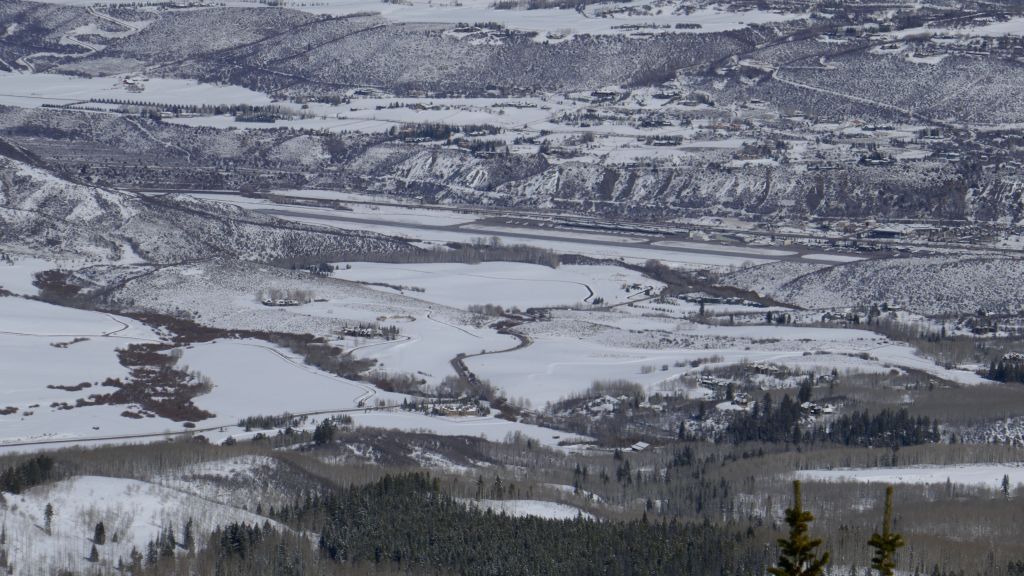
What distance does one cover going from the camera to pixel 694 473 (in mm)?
93188

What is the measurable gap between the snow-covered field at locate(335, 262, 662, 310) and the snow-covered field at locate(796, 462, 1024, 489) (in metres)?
47.9

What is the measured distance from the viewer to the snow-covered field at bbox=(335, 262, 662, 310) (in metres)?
140

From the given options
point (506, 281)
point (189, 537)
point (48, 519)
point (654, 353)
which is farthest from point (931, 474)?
point (506, 281)

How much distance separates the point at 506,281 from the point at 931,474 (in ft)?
196

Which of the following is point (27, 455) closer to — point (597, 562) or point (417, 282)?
point (597, 562)

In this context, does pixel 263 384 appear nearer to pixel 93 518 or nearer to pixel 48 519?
pixel 93 518

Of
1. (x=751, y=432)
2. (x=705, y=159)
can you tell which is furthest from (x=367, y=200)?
(x=751, y=432)

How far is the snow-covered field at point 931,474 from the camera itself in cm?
9025

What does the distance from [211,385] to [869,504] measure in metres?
38.3

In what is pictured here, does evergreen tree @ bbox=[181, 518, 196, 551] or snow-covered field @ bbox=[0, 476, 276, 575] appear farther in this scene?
evergreen tree @ bbox=[181, 518, 196, 551]

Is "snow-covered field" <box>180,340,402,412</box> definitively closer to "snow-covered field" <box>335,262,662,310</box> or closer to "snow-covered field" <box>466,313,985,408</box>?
"snow-covered field" <box>466,313,985,408</box>

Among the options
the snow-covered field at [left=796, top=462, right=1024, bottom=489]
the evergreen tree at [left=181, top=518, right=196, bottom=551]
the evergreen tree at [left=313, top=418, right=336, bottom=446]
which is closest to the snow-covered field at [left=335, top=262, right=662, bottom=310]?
the evergreen tree at [left=313, top=418, right=336, bottom=446]

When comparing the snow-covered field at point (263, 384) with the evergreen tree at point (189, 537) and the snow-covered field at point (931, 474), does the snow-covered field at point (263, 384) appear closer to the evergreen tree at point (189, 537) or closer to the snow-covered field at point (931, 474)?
the evergreen tree at point (189, 537)

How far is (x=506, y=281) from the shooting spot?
148m
